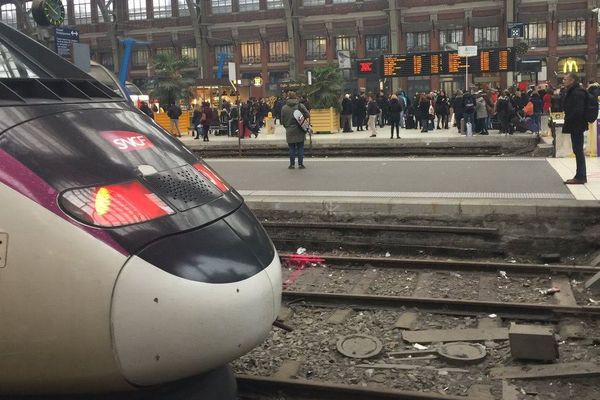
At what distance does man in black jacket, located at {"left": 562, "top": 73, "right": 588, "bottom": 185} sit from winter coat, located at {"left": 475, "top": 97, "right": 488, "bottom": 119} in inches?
390

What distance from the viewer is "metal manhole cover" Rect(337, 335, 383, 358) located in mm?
4672

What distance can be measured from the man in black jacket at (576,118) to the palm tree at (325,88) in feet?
46.0

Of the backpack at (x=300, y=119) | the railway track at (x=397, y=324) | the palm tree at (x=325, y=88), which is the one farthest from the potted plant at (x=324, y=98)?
the railway track at (x=397, y=324)

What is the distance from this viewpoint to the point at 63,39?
553 inches

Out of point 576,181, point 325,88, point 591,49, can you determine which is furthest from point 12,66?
point 591,49

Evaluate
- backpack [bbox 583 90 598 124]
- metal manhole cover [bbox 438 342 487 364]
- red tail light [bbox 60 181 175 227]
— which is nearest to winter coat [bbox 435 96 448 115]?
backpack [bbox 583 90 598 124]

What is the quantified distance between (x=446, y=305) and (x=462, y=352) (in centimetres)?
112

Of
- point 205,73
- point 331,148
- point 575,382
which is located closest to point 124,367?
point 575,382

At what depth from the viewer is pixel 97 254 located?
2418 millimetres

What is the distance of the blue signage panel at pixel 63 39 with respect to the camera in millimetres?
13812

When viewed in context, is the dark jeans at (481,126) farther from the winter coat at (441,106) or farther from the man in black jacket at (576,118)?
the man in black jacket at (576,118)

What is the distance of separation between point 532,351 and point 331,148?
1368 centimetres

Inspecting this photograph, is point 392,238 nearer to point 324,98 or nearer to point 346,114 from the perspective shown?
point 324,98

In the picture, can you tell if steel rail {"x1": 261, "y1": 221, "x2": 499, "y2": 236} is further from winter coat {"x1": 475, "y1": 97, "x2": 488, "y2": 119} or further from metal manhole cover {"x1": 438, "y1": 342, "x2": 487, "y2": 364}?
winter coat {"x1": 475, "y1": 97, "x2": 488, "y2": 119}
